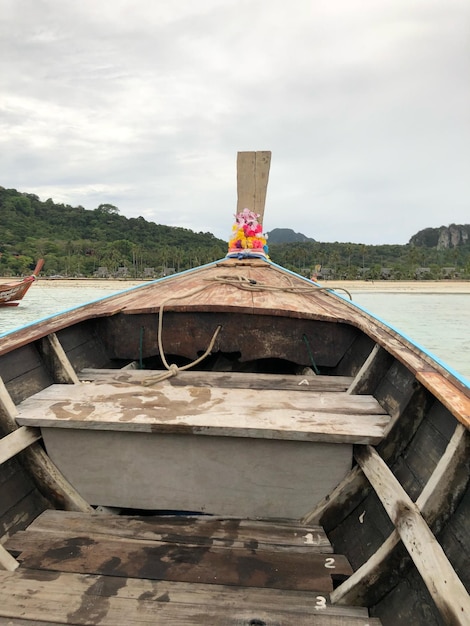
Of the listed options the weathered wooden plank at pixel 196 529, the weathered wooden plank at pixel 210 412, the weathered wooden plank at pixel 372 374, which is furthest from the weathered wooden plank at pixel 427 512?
the weathered wooden plank at pixel 372 374

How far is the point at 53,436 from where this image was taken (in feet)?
5.83

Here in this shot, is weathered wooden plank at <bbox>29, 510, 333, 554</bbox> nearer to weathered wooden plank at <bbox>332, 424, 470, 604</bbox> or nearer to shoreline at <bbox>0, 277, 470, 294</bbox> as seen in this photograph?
weathered wooden plank at <bbox>332, 424, 470, 604</bbox>

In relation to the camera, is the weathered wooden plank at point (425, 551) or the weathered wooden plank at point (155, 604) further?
the weathered wooden plank at point (155, 604)

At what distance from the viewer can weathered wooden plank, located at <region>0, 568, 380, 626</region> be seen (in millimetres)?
1208

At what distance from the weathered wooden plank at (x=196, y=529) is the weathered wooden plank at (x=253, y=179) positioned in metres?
6.11

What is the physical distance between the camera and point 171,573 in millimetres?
1386

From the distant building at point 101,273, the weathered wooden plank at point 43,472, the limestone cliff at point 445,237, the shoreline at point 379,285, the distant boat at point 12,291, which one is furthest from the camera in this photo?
the limestone cliff at point 445,237

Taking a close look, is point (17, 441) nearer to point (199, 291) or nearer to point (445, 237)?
point (199, 291)

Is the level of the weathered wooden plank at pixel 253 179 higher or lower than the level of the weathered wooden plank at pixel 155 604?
→ higher

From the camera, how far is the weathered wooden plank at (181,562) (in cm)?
137

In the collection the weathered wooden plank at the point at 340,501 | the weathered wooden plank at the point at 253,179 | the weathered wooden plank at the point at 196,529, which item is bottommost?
the weathered wooden plank at the point at 196,529

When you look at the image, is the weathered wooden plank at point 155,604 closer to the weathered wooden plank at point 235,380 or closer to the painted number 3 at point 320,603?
the painted number 3 at point 320,603

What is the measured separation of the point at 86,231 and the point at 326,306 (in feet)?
247

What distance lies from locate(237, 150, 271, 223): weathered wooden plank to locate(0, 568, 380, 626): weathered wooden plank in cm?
646
